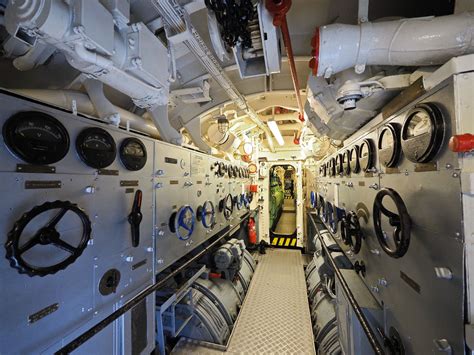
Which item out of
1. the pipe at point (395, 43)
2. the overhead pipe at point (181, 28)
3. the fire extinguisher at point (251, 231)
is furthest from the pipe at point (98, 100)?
the fire extinguisher at point (251, 231)

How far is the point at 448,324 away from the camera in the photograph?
0.72 m

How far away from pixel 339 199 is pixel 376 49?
65.7 inches

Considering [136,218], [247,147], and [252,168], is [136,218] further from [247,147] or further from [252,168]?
[252,168]

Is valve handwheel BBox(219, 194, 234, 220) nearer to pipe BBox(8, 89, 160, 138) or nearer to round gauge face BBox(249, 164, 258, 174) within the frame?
pipe BBox(8, 89, 160, 138)

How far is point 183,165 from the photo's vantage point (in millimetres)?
2092

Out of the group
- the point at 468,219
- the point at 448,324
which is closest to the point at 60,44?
the point at 468,219

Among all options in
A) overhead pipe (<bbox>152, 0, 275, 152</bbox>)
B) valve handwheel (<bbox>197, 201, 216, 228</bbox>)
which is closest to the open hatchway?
valve handwheel (<bbox>197, 201, 216, 228</bbox>)

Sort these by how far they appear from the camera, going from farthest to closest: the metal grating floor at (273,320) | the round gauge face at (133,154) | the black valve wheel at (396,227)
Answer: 1. the metal grating floor at (273,320)
2. the round gauge face at (133,154)
3. the black valve wheel at (396,227)

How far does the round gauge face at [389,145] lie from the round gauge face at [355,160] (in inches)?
16.3

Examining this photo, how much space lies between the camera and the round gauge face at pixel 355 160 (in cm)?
168

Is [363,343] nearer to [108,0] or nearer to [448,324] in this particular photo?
[448,324]

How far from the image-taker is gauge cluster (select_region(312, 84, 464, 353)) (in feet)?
2.31

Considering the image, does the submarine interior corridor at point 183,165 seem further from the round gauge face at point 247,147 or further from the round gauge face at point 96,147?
the round gauge face at point 247,147

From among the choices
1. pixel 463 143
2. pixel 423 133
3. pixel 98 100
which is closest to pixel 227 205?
pixel 98 100
